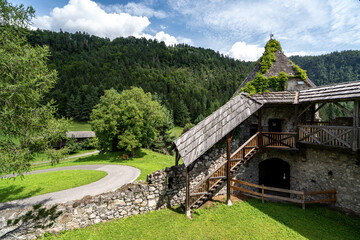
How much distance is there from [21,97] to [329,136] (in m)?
17.1

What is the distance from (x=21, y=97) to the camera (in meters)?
7.73

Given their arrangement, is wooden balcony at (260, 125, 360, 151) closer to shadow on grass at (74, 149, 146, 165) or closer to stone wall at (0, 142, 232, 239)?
stone wall at (0, 142, 232, 239)

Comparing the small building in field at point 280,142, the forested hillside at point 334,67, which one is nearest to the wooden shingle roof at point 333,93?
the small building in field at point 280,142

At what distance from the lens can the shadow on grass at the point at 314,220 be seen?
27.3ft

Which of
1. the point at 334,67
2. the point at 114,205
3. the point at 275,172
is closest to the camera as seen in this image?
the point at 114,205

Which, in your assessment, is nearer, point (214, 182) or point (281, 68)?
point (214, 182)

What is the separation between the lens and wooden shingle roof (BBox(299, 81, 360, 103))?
356 inches

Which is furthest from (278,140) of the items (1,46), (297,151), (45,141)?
(1,46)

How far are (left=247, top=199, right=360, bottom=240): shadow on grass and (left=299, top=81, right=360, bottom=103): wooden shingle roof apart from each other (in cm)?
691

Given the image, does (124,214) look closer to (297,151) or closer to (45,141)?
(45,141)

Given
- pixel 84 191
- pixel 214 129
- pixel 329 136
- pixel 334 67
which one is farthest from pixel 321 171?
pixel 334 67

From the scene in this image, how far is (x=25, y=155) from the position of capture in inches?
338

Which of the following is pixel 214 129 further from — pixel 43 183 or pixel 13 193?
pixel 13 193

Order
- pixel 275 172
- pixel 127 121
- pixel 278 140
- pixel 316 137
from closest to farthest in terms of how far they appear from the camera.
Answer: pixel 316 137
pixel 278 140
pixel 275 172
pixel 127 121
